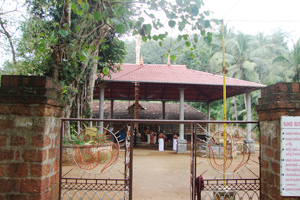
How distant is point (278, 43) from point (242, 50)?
923 cm

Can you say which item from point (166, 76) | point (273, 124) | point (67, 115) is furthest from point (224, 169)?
point (166, 76)

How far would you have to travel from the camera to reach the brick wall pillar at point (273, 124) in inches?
97.8

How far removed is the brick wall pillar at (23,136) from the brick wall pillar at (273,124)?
8.01 ft

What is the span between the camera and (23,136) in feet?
7.81

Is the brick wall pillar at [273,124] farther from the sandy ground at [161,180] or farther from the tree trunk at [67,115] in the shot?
the tree trunk at [67,115]

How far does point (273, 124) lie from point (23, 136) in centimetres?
272

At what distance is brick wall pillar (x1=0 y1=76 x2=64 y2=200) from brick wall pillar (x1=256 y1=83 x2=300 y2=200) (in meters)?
2.44

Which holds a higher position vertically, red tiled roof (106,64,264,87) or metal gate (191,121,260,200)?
red tiled roof (106,64,264,87)

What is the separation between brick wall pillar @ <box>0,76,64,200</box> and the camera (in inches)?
92.7

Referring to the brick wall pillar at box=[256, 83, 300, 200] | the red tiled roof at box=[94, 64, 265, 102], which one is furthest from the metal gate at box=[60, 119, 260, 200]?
the red tiled roof at box=[94, 64, 265, 102]

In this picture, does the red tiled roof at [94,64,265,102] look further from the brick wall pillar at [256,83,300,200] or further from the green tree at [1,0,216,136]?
the brick wall pillar at [256,83,300,200]

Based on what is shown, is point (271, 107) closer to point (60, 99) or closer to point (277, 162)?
point (277, 162)

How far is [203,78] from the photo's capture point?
41.0ft

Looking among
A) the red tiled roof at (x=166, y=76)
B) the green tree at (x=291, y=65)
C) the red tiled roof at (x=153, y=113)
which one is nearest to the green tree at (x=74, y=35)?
the red tiled roof at (x=166, y=76)
